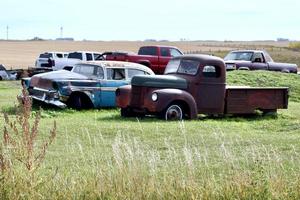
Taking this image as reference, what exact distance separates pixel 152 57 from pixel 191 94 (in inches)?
573

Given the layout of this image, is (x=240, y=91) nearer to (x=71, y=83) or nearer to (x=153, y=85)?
(x=153, y=85)

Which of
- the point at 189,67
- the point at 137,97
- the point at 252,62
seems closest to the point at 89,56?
the point at 252,62

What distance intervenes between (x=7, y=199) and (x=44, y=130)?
6948mm

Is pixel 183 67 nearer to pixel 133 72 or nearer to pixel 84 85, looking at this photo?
pixel 133 72

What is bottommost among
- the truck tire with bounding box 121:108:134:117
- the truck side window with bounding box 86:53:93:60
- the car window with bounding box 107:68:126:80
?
the truck tire with bounding box 121:108:134:117

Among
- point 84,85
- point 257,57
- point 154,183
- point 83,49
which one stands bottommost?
point 83,49

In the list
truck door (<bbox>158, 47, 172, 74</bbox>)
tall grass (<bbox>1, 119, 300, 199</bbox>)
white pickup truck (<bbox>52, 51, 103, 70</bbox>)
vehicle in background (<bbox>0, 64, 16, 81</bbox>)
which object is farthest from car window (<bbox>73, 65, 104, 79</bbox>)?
vehicle in background (<bbox>0, 64, 16, 81</bbox>)

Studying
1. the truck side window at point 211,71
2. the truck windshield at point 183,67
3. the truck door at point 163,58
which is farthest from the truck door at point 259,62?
the truck side window at point 211,71

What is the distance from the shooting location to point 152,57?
3097 centimetres

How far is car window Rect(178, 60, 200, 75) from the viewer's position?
16909 mm

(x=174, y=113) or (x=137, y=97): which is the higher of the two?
(x=137, y=97)

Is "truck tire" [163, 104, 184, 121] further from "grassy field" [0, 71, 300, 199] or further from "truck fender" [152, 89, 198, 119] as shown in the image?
"grassy field" [0, 71, 300, 199]

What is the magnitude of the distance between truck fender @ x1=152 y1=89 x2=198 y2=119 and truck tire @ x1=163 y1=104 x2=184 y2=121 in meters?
0.12

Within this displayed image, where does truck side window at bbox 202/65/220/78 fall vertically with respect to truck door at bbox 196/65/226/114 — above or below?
above
